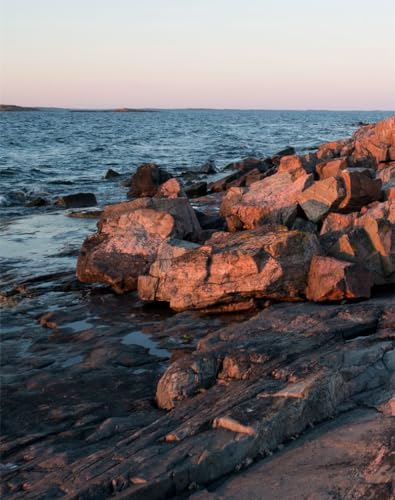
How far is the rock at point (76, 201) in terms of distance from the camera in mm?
21734

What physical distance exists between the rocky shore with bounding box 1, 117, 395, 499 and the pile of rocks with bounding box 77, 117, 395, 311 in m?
0.03

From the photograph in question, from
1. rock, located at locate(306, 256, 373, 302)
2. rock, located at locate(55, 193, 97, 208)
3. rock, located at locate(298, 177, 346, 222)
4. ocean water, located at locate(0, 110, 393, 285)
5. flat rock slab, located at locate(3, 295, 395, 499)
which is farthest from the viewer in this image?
rock, located at locate(55, 193, 97, 208)

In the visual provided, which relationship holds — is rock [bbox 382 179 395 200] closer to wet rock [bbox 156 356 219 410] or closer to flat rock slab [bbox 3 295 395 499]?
flat rock slab [bbox 3 295 395 499]

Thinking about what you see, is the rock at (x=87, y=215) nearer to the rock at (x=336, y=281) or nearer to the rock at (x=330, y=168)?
the rock at (x=330, y=168)

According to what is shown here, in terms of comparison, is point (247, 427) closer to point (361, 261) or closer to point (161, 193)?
point (361, 261)

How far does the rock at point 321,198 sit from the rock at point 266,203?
23cm

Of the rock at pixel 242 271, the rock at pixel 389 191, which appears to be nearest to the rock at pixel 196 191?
the rock at pixel 389 191

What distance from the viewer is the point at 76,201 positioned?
21.8 m

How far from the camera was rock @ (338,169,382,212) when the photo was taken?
1190 centimetres

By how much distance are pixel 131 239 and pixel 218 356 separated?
207 inches

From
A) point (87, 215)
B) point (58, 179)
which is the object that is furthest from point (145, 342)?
point (58, 179)

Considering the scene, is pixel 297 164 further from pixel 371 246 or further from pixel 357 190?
pixel 371 246

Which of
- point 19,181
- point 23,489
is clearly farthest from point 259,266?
point 19,181

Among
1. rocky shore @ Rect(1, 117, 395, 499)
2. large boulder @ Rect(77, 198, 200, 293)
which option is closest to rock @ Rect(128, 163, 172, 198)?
rocky shore @ Rect(1, 117, 395, 499)
